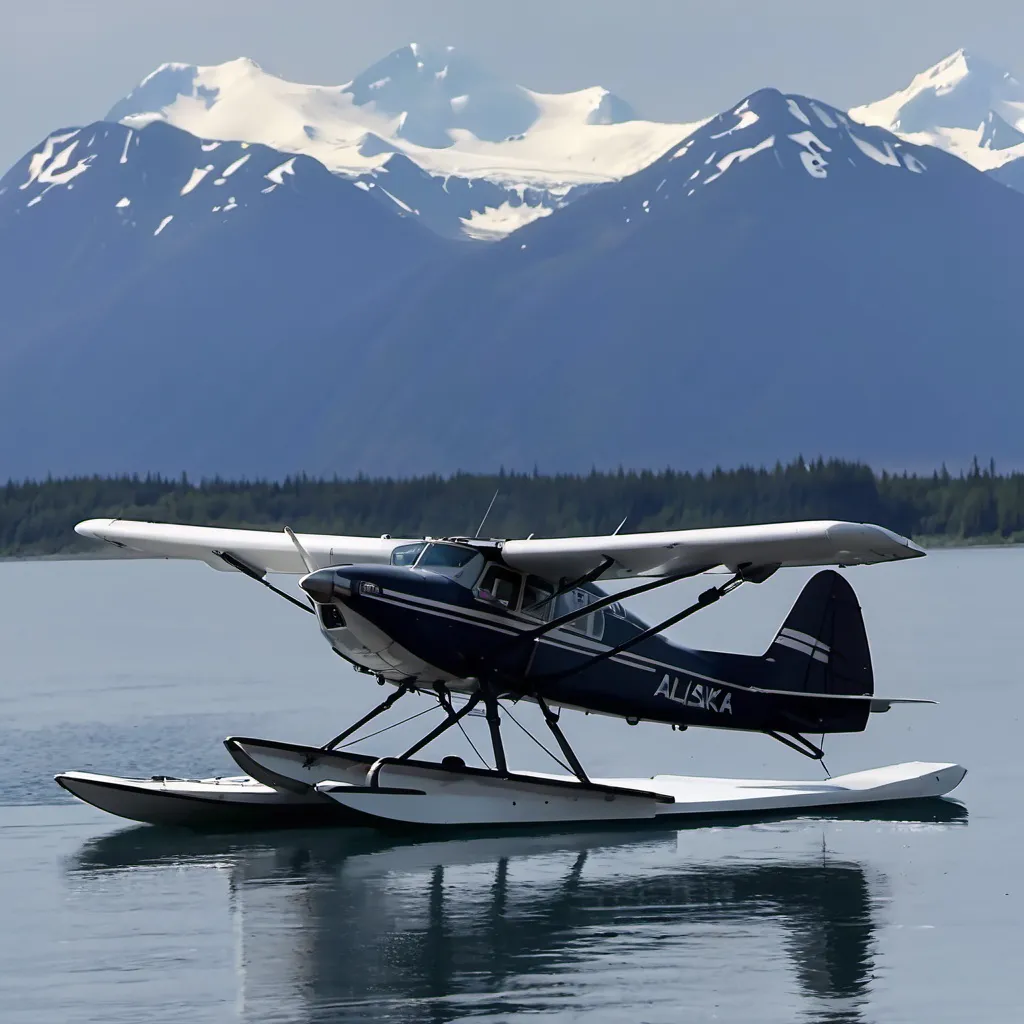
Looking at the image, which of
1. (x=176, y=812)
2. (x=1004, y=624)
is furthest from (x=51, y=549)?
(x=176, y=812)

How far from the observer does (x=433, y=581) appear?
1490 cm

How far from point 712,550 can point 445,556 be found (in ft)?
6.77

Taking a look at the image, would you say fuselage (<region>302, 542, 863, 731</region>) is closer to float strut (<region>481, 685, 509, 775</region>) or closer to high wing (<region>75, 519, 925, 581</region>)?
float strut (<region>481, 685, 509, 775</region>)

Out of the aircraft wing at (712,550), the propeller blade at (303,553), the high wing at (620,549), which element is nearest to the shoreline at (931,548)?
the high wing at (620,549)

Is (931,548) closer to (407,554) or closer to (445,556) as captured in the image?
(407,554)

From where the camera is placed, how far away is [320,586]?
1423 cm

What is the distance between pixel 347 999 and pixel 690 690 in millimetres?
6616

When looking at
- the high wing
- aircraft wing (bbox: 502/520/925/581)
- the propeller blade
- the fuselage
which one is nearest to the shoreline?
the high wing

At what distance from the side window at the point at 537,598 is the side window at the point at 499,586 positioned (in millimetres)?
107

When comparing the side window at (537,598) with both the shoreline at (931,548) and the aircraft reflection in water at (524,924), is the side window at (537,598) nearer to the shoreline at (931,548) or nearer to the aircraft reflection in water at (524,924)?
the aircraft reflection in water at (524,924)

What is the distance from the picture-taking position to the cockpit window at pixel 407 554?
50.3 feet

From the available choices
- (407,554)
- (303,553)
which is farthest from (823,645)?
(303,553)

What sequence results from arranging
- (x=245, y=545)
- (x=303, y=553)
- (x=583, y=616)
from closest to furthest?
(x=583, y=616) → (x=303, y=553) → (x=245, y=545)

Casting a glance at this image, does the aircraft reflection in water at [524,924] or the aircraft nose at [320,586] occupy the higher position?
the aircraft nose at [320,586]
